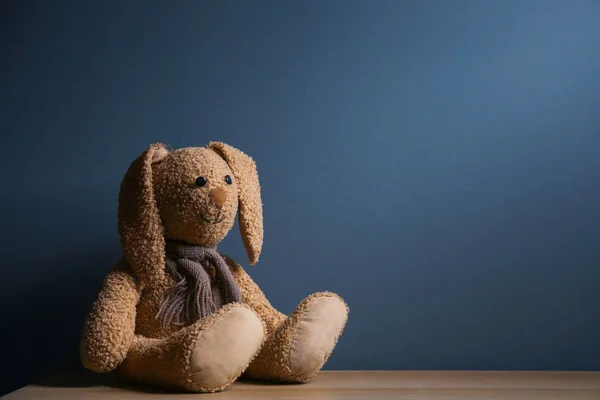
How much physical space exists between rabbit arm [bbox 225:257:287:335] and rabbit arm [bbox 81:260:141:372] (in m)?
0.21

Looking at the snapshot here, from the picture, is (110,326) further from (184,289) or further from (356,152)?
(356,152)

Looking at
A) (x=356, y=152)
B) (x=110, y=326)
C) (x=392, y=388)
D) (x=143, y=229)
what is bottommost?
(x=392, y=388)

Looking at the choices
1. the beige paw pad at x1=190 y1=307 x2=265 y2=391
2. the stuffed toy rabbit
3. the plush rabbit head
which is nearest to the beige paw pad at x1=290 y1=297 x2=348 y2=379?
the stuffed toy rabbit

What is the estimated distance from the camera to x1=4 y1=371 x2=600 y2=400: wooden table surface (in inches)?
44.1

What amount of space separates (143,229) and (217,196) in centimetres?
15

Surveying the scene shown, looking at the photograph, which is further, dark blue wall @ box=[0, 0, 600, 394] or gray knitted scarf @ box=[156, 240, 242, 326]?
dark blue wall @ box=[0, 0, 600, 394]

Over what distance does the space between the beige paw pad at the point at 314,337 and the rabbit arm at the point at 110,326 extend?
0.30 m

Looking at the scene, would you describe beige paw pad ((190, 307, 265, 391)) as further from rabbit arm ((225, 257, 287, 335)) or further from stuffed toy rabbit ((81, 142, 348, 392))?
rabbit arm ((225, 257, 287, 335))

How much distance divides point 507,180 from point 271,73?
597mm

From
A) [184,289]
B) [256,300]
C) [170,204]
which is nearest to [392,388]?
[256,300]

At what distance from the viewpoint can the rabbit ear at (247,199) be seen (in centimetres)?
130

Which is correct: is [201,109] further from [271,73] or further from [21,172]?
[21,172]

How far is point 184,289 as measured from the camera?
4.12ft

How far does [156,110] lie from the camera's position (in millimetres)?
1532
